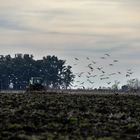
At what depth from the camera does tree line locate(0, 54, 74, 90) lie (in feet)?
591

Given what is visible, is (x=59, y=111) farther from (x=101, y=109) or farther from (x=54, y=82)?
(x=54, y=82)

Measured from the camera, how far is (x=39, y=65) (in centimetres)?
19462

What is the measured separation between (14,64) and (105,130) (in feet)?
540

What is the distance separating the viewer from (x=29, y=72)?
185 meters

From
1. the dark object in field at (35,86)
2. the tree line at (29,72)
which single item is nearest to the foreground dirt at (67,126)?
the dark object in field at (35,86)

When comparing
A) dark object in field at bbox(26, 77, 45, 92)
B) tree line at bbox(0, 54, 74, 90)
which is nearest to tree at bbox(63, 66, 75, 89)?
tree line at bbox(0, 54, 74, 90)

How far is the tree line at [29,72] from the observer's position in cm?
18000

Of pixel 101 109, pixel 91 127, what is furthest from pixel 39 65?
pixel 91 127

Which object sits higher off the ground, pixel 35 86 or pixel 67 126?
pixel 35 86

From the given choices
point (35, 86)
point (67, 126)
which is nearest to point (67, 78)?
point (35, 86)

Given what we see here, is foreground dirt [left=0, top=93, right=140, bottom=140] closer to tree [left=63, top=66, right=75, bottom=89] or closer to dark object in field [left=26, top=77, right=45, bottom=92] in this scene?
dark object in field [left=26, top=77, right=45, bottom=92]

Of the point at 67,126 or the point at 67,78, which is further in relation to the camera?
the point at 67,78

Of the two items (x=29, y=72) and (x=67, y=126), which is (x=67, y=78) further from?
(x=67, y=126)

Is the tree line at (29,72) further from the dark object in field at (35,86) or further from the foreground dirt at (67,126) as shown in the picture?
the foreground dirt at (67,126)
